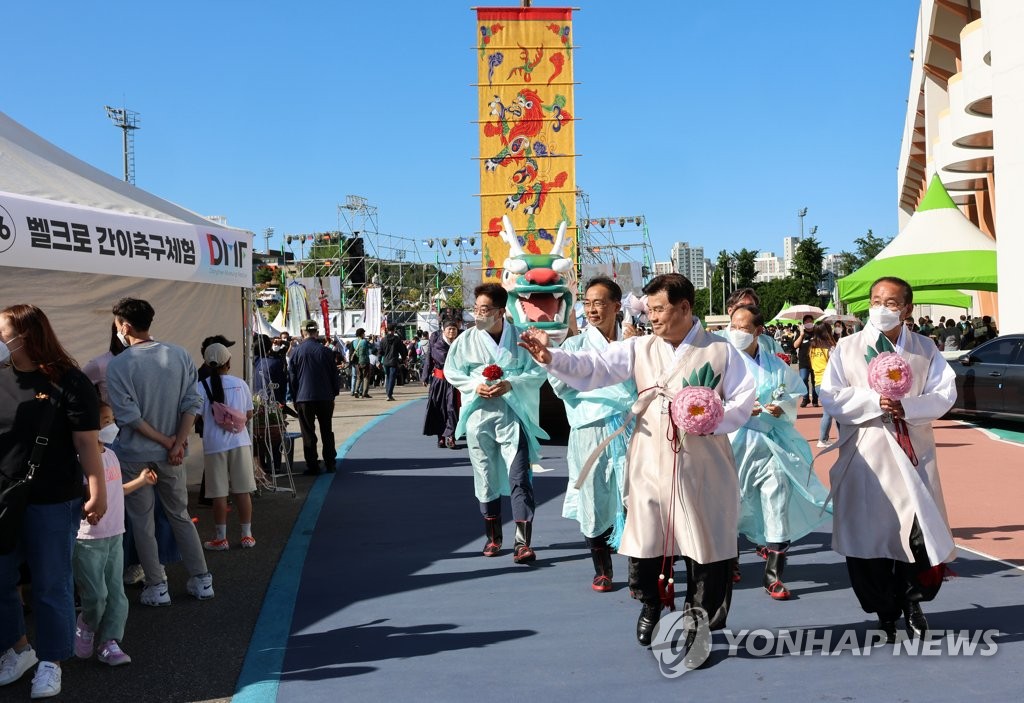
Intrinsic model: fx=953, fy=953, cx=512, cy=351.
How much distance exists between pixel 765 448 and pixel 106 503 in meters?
3.56

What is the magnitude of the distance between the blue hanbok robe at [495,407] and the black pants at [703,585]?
2110mm

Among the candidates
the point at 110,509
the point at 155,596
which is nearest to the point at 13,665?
the point at 110,509

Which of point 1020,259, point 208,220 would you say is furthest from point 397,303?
point 208,220

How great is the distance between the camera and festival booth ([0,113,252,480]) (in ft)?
21.2

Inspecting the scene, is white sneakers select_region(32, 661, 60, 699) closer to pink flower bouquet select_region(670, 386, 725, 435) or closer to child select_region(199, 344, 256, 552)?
child select_region(199, 344, 256, 552)

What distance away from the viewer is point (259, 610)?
5.42m

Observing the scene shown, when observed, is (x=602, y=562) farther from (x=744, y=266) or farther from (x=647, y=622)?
(x=744, y=266)

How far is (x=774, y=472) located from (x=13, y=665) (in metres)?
4.01

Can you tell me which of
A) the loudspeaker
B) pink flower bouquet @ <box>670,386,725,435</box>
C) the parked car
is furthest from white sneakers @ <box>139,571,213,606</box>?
the loudspeaker

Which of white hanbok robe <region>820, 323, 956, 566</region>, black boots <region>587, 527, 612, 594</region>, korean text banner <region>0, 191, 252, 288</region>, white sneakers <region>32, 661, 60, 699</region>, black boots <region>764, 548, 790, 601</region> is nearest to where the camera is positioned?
white sneakers <region>32, 661, 60, 699</region>

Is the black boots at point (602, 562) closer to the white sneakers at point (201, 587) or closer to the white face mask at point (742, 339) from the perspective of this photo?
the white face mask at point (742, 339)

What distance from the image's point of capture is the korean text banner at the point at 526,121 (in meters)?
23.9

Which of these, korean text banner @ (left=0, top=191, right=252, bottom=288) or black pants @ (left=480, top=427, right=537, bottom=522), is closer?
korean text banner @ (left=0, top=191, right=252, bottom=288)

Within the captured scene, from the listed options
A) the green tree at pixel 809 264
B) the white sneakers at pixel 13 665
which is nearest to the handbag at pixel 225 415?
the white sneakers at pixel 13 665
